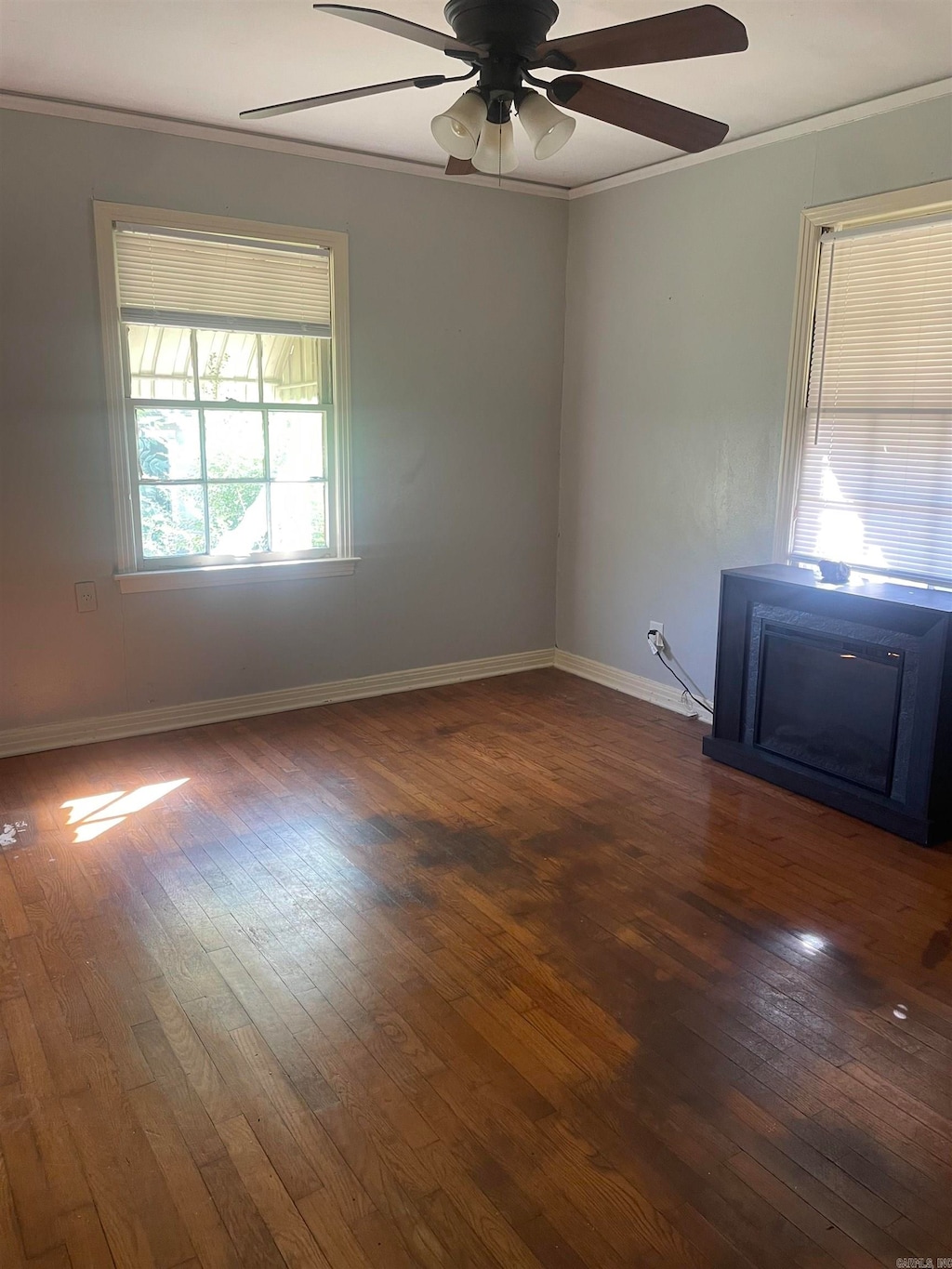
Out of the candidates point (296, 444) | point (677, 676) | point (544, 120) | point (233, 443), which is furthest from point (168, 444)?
point (677, 676)

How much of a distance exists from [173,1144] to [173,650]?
273 centimetres

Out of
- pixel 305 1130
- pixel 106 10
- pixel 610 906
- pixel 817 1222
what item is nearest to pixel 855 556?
pixel 610 906

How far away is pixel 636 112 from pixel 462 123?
0.48 meters

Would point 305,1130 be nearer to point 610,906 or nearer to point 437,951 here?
point 437,951

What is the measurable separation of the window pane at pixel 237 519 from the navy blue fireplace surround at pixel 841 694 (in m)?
2.21

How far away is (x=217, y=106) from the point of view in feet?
12.1

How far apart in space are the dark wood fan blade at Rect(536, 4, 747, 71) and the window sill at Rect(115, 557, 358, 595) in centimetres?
271

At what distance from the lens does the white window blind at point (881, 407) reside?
3.46 m

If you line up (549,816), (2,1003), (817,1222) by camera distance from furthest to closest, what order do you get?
(549,816)
(2,1003)
(817,1222)

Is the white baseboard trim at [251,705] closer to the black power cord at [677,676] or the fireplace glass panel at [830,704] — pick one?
the black power cord at [677,676]

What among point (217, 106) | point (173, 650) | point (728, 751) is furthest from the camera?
point (173, 650)

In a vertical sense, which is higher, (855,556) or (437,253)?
(437,253)

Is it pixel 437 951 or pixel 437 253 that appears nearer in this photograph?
pixel 437 951

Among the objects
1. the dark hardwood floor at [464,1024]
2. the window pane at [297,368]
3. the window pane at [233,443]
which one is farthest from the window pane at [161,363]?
the dark hardwood floor at [464,1024]
